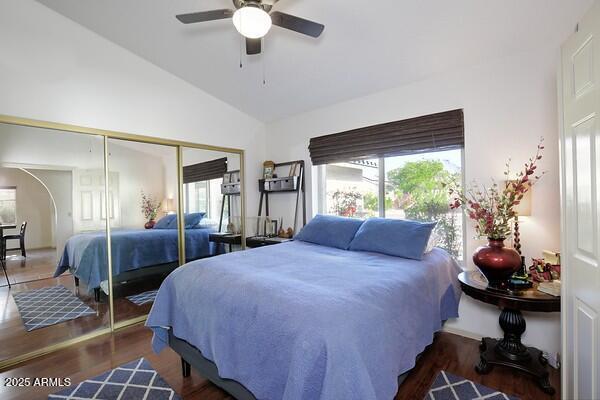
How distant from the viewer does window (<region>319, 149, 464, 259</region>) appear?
270 centimetres

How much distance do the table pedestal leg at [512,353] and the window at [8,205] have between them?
391 cm

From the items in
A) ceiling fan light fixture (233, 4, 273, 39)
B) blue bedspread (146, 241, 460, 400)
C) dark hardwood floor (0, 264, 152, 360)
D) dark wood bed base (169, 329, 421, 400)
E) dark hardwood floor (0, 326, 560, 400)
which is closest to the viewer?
blue bedspread (146, 241, 460, 400)

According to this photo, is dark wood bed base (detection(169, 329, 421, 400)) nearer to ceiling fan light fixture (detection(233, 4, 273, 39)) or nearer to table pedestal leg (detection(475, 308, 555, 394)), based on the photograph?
table pedestal leg (detection(475, 308, 555, 394))

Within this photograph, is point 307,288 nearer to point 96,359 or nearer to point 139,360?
point 139,360

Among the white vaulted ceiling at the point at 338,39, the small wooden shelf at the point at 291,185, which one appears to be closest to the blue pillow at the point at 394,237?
the small wooden shelf at the point at 291,185

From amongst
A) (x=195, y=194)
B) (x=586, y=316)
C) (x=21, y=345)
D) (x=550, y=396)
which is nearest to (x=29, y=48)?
(x=195, y=194)

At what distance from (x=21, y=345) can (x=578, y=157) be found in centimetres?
401

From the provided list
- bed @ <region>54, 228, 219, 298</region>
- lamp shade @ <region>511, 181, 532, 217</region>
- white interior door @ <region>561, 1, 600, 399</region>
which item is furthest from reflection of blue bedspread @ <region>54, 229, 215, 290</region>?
white interior door @ <region>561, 1, 600, 399</region>

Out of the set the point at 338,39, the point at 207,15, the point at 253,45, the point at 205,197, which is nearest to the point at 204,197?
the point at 205,197

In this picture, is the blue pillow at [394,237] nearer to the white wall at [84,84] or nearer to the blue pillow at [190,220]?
the blue pillow at [190,220]

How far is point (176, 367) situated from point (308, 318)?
60.3 inches

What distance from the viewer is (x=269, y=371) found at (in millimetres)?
1254

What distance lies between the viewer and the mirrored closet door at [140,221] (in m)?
2.87

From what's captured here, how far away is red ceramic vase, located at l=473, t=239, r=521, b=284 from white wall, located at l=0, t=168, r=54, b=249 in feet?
11.8
